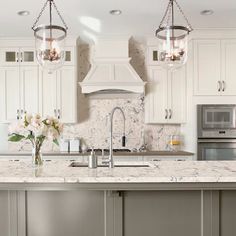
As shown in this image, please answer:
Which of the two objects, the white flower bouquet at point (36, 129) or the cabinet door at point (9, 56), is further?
the cabinet door at point (9, 56)

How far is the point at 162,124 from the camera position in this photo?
5137 mm

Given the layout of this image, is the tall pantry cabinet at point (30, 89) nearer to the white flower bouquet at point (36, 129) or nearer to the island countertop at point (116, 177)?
the white flower bouquet at point (36, 129)

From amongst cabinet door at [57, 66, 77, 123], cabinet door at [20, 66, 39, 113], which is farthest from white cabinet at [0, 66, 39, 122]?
cabinet door at [57, 66, 77, 123]

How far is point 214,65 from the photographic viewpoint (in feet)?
15.1

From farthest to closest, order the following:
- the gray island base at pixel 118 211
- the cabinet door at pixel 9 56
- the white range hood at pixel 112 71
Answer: the cabinet door at pixel 9 56 → the white range hood at pixel 112 71 → the gray island base at pixel 118 211

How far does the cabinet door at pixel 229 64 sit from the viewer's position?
15.1ft

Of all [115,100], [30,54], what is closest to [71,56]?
[30,54]

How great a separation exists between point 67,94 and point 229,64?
2393 millimetres

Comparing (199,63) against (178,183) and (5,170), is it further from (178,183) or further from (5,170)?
(5,170)

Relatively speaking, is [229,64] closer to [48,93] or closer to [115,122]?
[115,122]

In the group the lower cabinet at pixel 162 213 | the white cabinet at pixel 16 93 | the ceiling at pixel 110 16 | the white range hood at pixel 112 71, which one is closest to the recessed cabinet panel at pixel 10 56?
the white cabinet at pixel 16 93

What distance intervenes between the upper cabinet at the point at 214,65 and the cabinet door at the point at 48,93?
2.07 meters

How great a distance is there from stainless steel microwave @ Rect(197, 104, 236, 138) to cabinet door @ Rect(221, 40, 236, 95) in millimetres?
410

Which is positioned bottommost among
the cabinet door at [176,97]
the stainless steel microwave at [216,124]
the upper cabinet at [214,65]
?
the stainless steel microwave at [216,124]
